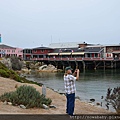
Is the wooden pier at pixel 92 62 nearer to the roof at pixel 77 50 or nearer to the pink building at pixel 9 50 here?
the roof at pixel 77 50

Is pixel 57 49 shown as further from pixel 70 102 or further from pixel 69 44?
pixel 70 102

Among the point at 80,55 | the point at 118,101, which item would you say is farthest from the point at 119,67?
the point at 118,101

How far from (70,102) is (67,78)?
0.82 m

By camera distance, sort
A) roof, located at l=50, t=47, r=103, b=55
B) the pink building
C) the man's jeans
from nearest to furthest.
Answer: the man's jeans → roof, located at l=50, t=47, r=103, b=55 → the pink building

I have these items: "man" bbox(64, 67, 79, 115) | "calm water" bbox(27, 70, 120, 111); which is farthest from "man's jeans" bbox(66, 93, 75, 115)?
"calm water" bbox(27, 70, 120, 111)

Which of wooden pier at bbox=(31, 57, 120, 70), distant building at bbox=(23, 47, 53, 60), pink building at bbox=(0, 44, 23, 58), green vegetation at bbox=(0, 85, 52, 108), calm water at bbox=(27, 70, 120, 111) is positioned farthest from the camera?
pink building at bbox=(0, 44, 23, 58)

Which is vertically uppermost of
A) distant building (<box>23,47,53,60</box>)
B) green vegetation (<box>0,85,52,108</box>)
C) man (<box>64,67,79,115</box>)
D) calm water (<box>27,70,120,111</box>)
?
distant building (<box>23,47,53,60</box>)

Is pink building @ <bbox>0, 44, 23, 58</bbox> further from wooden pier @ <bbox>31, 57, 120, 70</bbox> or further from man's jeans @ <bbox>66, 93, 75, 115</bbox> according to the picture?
man's jeans @ <bbox>66, 93, 75, 115</bbox>

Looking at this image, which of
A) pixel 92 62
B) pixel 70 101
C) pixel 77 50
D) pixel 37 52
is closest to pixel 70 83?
pixel 70 101

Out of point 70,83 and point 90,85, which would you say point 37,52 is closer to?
point 90,85

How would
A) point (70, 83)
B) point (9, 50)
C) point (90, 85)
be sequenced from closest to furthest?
point (70, 83) < point (90, 85) < point (9, 50)

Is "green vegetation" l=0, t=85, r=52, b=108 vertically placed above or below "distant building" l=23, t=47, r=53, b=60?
below

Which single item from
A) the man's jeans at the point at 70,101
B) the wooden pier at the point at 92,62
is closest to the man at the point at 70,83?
the man's jeans at the point at 70,101

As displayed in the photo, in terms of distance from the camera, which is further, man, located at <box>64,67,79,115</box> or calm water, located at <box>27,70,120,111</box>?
calm water, located at <box>27,70,120,111</box>
